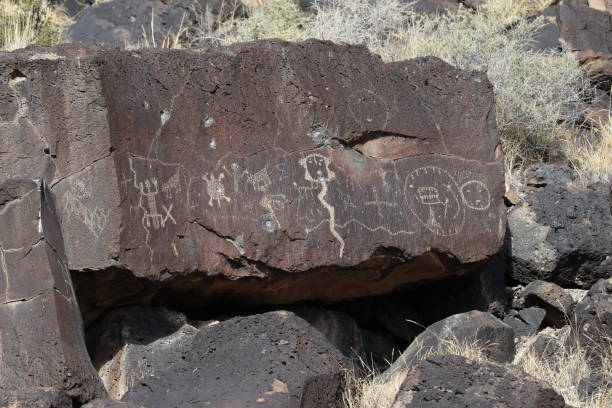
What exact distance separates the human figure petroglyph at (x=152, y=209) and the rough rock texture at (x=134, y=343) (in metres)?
0.49

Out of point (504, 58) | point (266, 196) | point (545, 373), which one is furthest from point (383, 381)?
point (504, 58)

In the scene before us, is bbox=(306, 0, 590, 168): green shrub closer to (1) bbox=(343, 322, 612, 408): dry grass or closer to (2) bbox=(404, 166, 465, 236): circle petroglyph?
(2) bbox=(404, 166, 465, 236): circle petroglyph

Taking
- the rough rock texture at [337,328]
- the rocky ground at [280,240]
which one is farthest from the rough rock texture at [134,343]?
the rough rock texture at [337,328]

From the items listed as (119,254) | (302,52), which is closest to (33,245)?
(119,254)

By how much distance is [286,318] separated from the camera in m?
5.10

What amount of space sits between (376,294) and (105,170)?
6.35 ft

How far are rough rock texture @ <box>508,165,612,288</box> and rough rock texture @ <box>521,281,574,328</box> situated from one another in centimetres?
19

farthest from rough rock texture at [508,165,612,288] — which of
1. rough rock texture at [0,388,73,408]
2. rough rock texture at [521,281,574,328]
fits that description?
rough rock texture at [0,388,73,408]

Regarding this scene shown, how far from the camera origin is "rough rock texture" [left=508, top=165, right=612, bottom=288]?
7.17m

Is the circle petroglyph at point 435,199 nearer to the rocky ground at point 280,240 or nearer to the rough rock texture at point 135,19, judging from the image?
the rocky ground at point 280,240

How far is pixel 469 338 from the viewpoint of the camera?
20.5 ft

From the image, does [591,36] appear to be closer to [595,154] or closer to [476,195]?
[595,154]

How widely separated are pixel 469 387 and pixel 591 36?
645cm

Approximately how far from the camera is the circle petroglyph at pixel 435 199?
650cm
